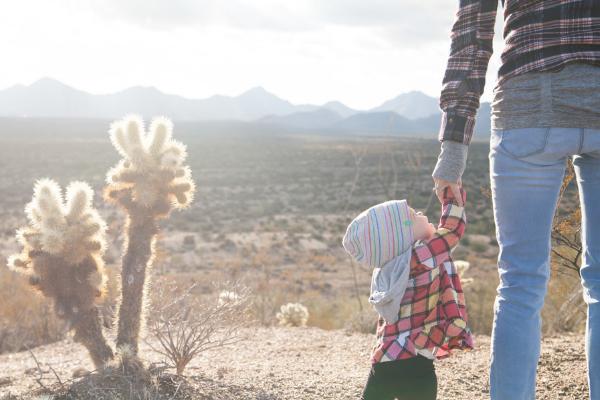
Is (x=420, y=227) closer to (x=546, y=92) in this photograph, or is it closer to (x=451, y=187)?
(x=451, y=187)

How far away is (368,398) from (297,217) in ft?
64.6

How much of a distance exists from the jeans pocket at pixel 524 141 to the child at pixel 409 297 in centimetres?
41

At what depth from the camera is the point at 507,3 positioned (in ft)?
6.66

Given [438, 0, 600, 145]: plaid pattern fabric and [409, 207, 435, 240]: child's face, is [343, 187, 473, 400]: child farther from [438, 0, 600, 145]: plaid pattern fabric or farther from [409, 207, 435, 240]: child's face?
[438, 0, 600, 145]: plaid pattern fabric

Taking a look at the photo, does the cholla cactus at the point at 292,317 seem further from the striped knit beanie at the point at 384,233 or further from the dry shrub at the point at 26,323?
the striped knit beanie at the point at 384,233

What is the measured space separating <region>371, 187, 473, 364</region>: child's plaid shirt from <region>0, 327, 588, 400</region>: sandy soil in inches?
33.8

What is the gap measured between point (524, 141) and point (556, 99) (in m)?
0.15

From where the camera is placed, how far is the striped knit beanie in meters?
2.35

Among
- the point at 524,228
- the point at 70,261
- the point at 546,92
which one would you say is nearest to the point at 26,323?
the point at 70,261

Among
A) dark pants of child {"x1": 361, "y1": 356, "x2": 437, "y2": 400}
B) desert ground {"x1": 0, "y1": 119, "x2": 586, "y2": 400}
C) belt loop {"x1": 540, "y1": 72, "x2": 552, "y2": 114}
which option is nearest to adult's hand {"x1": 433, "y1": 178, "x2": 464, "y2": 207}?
belt loop {"x1": 540, "y1": 72, "x2": 552, "y2": 114}

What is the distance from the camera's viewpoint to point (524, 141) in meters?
1.90

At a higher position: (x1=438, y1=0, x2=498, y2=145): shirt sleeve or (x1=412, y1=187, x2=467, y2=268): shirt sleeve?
(x1=438, y1=0, x2=498, y2=145): shirt sleeve

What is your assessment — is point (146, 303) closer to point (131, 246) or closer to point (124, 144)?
point (131, 246)

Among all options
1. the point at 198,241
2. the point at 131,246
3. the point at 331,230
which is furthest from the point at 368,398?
the point at 331,230
